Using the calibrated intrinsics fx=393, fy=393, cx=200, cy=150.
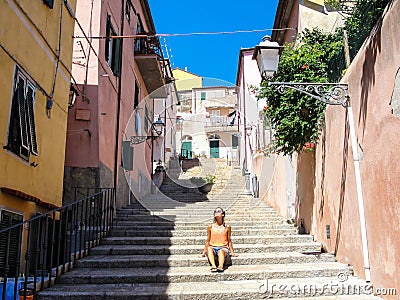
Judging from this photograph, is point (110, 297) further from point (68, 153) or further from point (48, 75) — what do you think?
point (68, 153)

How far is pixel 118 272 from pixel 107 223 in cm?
214

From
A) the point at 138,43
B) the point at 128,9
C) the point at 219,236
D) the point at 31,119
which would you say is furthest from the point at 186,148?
the point at 31,119

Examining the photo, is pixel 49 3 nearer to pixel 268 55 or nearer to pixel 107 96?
pixel 268 55

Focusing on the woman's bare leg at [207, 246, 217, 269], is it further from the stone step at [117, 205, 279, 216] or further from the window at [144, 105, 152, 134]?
the window at [144, 105, 152, 134]

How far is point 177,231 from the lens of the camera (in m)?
7.24

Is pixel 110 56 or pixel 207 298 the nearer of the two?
pixel 207 298

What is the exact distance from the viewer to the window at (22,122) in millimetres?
4916

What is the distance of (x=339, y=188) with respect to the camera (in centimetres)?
583

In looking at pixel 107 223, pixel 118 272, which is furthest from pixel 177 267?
pixel 107 223

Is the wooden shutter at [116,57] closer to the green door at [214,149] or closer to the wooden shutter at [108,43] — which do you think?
the wooden shutter at [108,43]

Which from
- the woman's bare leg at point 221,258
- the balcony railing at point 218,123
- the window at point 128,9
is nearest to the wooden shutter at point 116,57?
the window at point 128,9

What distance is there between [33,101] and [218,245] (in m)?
3.33

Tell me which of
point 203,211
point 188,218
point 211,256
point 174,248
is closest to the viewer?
point 211,256

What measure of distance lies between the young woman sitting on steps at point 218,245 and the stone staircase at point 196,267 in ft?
0.46
